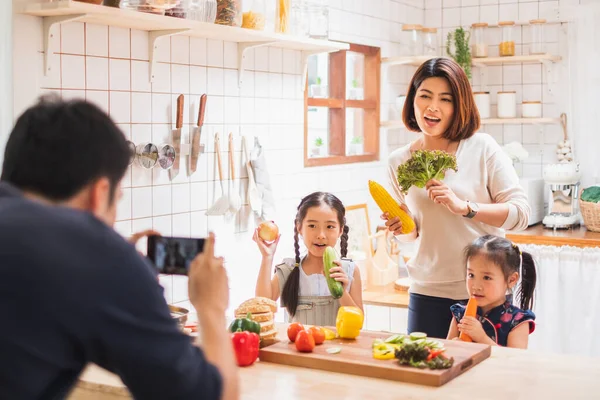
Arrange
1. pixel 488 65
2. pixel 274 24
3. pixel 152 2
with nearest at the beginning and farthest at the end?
pixel 152 2 → pixel 274 24 → pixel 488 65

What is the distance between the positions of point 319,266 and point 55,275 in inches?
80.0

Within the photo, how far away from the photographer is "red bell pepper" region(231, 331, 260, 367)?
2133mm

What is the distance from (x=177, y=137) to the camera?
3.20m

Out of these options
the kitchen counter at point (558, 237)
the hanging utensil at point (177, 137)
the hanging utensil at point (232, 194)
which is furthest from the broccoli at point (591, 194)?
the hanging utensil at point (177, 137)

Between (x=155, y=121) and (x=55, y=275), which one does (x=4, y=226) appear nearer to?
(x=55, y=275)

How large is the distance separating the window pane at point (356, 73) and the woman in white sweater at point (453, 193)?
1952mm

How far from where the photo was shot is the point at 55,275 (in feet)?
3.41

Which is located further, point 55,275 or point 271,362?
point 271,362

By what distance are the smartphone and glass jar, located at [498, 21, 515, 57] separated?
3.89m

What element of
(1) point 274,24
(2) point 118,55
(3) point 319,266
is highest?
(1) point 274,24

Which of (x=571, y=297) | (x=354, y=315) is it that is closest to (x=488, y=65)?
(x=571, y=297)

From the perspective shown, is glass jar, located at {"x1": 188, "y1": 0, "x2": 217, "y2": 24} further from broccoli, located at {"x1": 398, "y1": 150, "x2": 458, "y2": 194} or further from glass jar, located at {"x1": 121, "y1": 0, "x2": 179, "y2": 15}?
broccoli, located at {"x1": 398, "y1": 150, "x2": 458, "y2": 194}

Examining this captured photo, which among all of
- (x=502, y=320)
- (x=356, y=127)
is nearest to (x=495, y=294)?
(x=502, y=320)

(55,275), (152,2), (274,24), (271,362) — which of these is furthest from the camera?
(274,24)
